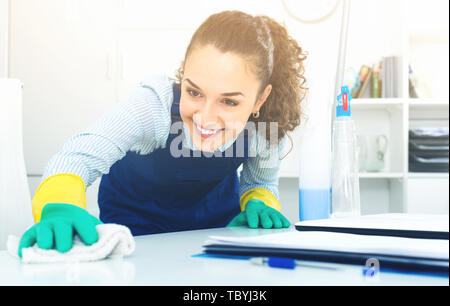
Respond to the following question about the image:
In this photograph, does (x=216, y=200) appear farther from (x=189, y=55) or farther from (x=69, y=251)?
(x=69, y=251)

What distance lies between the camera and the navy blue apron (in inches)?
49.6

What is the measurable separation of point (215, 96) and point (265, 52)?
189 millimetres

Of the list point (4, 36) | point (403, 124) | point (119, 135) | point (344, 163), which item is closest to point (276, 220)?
point (344, 163)


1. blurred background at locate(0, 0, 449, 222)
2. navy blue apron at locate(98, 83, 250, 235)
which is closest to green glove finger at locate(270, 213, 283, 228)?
navy blue apron at locate(98, 83, 250, 235)

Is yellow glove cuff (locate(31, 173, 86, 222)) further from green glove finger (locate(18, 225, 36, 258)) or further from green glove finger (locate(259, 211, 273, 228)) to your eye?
green glove finger (locate(259, 211, 273, 228))

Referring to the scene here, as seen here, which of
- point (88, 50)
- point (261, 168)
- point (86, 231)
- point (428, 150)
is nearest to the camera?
point (86, 231)

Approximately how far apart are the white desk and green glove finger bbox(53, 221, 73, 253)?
0.03m

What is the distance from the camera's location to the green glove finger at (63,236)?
1.74 feet

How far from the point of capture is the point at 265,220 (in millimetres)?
948

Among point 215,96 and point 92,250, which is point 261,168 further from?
point 92,250

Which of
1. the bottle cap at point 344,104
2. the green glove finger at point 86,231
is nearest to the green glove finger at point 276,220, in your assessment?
the bottle cap at point 344,104

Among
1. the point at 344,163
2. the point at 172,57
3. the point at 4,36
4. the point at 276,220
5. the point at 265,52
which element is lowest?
the point at 276,220

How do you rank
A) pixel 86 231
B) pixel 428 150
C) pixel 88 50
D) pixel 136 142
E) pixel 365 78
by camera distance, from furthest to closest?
pixel 88 50
pixel 365 78
pixel 428 150
pixel 136 142
pixel 86 231
